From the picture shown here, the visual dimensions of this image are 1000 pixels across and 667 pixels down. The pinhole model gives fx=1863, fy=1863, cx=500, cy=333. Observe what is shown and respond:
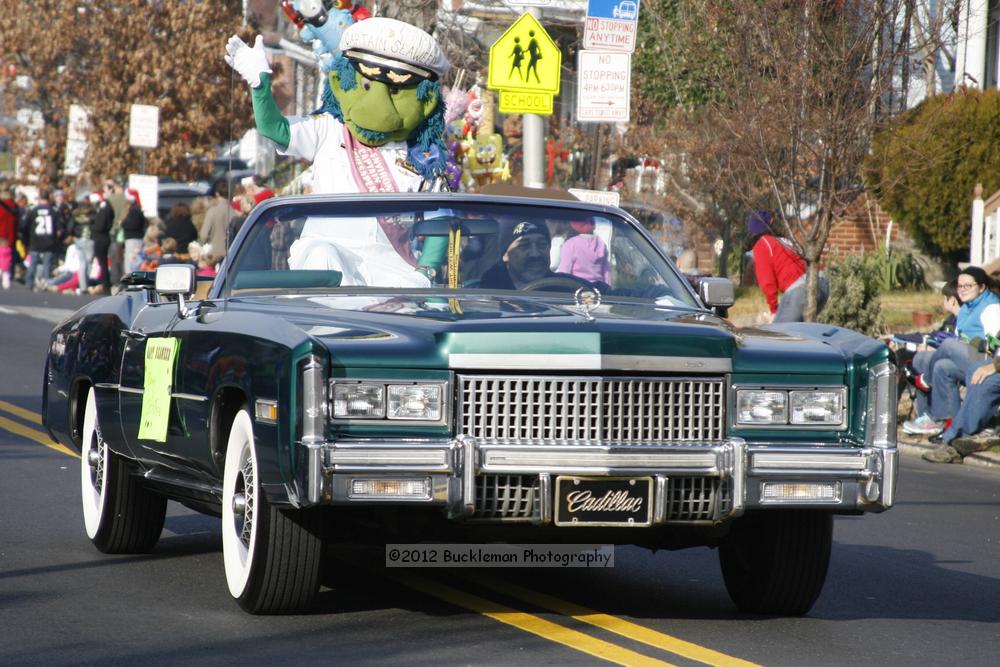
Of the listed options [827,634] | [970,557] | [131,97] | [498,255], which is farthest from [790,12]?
[131,97]

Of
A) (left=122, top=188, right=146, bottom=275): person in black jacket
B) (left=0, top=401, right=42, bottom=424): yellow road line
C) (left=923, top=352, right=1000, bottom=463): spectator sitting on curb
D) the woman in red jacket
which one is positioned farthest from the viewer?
(left=122, top=188, right=146, bottom=275): person in black jacket

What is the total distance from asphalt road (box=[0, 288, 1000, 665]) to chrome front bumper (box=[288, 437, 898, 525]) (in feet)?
1.66

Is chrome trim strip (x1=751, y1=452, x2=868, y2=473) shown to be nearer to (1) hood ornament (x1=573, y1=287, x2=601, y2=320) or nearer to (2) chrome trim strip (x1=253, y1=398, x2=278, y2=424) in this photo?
(1) hood ornament (x1=573, y1=287, x2=601, y2=320)

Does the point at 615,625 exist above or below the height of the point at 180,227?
below

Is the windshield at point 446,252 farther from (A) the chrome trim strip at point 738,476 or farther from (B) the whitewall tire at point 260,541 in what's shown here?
(A) the chrome trim strip at point 738,476

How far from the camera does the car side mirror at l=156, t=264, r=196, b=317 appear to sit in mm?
7484

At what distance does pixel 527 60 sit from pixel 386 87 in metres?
5.94

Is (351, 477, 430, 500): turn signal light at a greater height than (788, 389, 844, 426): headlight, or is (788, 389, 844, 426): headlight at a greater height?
(788, 389, 844, 426): headlight

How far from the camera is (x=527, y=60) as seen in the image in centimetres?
1733

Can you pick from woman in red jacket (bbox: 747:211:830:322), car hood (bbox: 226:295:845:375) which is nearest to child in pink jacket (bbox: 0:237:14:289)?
woman in red jacket (bbox: 747:211:830:322)

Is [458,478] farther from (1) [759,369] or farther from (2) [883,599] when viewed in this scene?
(2) [883,599]

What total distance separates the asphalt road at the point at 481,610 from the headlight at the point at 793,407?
786mm

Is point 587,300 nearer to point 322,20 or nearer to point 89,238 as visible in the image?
point 322,20

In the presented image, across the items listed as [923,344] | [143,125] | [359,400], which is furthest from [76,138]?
[359,400]
